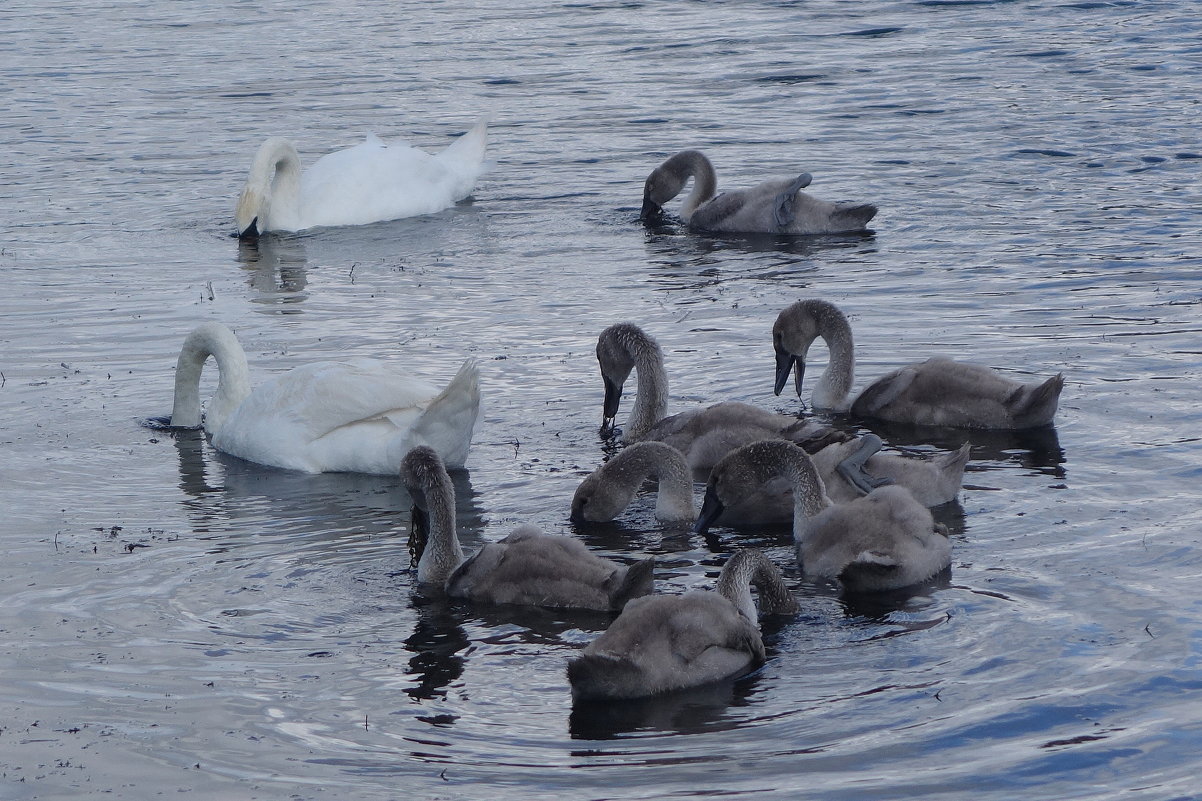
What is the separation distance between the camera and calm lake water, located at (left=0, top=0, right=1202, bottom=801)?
604 cm

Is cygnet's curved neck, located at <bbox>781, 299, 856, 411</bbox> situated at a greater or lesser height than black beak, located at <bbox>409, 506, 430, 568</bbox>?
greater

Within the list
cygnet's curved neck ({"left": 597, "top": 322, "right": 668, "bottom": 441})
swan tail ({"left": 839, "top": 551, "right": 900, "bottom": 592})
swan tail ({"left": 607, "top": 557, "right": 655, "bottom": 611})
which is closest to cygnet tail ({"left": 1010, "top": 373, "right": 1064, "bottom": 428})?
cygnet's curved neck ({"left": 597, "top": 322, "right": 668, "bottom": 441})

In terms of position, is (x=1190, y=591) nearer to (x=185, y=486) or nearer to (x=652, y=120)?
(x=185, y=486)

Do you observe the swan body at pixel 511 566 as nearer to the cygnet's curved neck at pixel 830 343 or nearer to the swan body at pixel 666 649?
the swan body at pixel 666 649

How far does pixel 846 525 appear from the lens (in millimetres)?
7582

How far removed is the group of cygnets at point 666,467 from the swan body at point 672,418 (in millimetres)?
11

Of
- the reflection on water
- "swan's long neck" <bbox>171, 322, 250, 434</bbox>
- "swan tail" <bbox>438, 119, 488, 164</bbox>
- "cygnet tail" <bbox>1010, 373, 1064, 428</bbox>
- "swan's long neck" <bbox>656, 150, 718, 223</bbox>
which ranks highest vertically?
"swan tail" <bbox>438, 119, 488, 164</bbox>

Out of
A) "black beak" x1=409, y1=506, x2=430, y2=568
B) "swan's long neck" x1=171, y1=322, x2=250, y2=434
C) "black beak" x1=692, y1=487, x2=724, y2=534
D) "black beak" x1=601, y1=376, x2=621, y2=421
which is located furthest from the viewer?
"swan's long neck" x1=171, y1=322, x2=250, y2=434

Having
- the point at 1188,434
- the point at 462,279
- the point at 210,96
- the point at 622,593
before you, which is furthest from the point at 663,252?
the point at 210,96

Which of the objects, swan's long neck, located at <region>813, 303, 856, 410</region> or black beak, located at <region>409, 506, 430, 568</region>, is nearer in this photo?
black beak, located at <region>409, 506, 430, 568</region>

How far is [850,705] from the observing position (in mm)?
6180

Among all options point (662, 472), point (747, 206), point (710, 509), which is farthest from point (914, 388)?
point (747, 206)

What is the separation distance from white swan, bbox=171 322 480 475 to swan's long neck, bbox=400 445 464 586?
1.34m

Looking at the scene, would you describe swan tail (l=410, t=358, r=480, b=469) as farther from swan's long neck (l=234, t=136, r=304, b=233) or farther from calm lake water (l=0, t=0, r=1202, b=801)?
swan's long neck (l=234, t=136, r=304, b=233)
